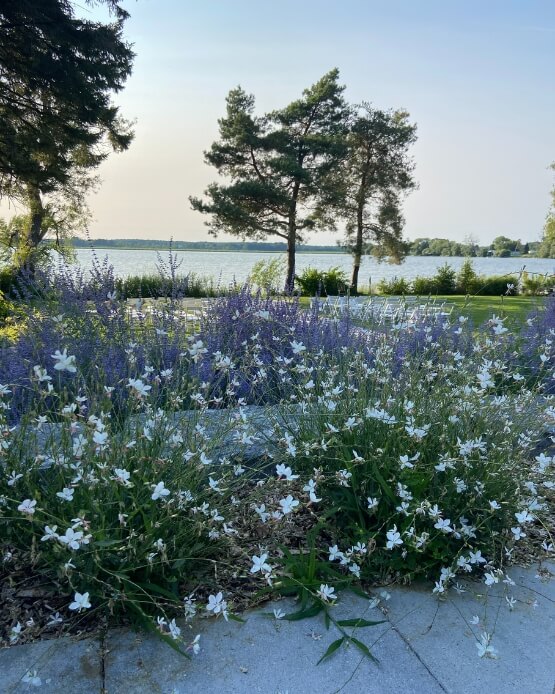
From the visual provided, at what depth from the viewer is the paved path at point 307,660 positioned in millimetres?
1513

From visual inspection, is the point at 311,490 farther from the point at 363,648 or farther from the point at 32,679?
the point at 32,679

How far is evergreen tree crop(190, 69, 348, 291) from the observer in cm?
2022

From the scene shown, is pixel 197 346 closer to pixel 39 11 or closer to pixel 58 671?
pixel 58 671

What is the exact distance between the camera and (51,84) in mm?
10438

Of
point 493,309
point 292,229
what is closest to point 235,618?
point 493,309

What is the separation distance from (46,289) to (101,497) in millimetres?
3302

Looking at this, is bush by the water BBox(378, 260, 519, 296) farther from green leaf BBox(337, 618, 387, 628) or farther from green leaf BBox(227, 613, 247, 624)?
green leaf BBox(227, 613, 247, 624)

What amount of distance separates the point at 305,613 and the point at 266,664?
0.83 feet

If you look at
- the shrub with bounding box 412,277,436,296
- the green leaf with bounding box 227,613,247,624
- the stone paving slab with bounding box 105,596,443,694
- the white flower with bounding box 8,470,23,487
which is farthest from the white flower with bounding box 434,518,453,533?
the shrub with bounding box 412,277,436,296

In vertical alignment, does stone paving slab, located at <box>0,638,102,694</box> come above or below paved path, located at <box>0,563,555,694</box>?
above

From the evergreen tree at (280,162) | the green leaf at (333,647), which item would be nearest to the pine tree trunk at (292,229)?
the evergreen tree at (280,162)

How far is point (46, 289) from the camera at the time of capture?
15.1ft

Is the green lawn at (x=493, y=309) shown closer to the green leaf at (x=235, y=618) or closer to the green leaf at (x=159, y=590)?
the green leaf at (x=235, y=618)

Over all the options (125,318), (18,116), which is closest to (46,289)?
(125,318)
